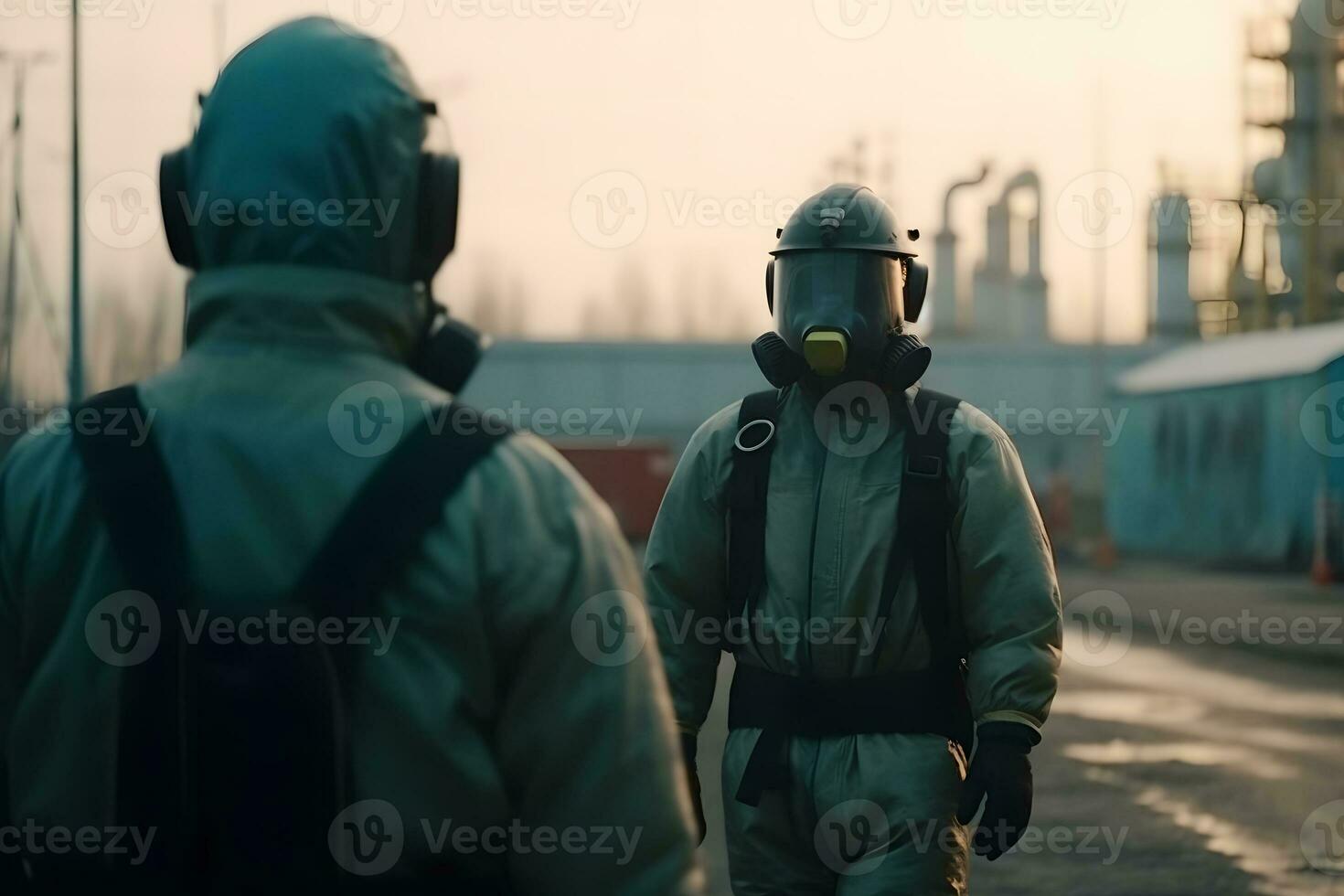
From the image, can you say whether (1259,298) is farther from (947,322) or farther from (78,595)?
(78,595)

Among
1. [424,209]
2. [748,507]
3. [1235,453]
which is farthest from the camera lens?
[1235,453]

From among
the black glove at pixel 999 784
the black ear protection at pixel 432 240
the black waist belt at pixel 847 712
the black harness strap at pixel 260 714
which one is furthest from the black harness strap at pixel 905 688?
the black harness strap at pixel 260 714

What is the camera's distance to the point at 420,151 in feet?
6.30

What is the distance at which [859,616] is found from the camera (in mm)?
3639

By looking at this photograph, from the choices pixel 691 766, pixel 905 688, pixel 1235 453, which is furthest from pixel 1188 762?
pixel 1235 453

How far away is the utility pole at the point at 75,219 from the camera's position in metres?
22.7

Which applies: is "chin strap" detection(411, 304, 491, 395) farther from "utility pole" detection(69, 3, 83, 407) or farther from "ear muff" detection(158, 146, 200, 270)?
"utility pole" detection(69, 3, 83, 407)

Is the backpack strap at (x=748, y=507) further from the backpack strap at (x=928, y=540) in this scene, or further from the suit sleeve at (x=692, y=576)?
the backpack strap at (x=928, y=540)

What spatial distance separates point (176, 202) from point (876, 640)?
6.57 feet

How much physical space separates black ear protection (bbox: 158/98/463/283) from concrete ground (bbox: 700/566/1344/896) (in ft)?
16.7

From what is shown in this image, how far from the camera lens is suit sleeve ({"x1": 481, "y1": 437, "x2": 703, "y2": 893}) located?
1.71 meters

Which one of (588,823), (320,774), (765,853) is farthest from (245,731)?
(765,853)

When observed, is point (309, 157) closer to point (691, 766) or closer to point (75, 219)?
point (691, 766)

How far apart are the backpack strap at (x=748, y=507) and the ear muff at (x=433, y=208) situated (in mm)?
1913
